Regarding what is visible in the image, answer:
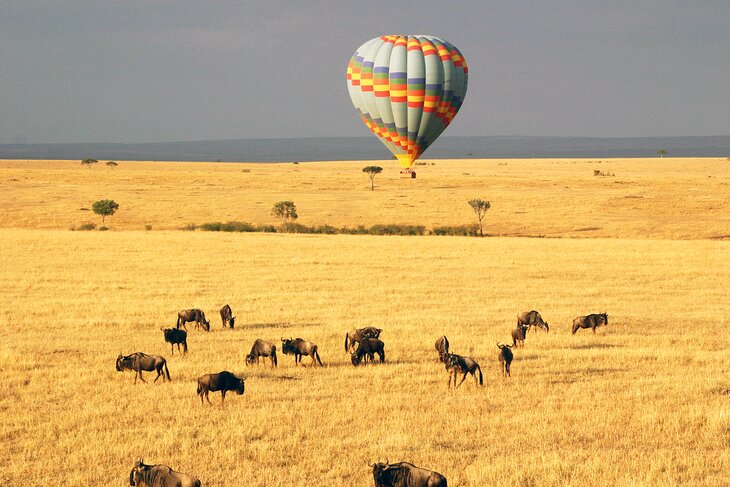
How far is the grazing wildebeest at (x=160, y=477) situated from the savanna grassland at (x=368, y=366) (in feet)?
4.33

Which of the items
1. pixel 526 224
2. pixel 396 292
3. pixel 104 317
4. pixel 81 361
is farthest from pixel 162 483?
pixel 526 224

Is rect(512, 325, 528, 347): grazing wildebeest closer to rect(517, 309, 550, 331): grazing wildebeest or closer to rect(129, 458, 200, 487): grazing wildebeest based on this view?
rect(517, 309, 550, 331): grazing wildebeest

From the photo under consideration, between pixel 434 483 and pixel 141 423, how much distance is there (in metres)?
6.64

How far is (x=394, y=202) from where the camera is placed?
9325cm

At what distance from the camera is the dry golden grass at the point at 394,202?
7669 centimetres

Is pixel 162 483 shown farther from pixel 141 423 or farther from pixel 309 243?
pixel 309 243

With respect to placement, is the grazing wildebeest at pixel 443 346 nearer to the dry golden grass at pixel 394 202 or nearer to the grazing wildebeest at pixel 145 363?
the grazing wildebeest at pixel 145 363

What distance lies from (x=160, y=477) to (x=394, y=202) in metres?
82.5

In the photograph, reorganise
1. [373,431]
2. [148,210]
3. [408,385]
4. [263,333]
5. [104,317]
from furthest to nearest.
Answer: [148,210] → [104,317] → [263,333] → [408,385] → [373,431]

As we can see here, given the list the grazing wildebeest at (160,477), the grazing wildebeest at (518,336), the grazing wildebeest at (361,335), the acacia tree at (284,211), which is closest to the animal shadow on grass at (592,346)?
the grazing wildebeest at (518,336)

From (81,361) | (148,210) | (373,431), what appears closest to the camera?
(373,431)

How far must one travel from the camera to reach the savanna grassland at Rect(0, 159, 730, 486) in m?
13.6

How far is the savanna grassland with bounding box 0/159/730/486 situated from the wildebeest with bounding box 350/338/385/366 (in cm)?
31

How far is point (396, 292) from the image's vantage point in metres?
35.5
